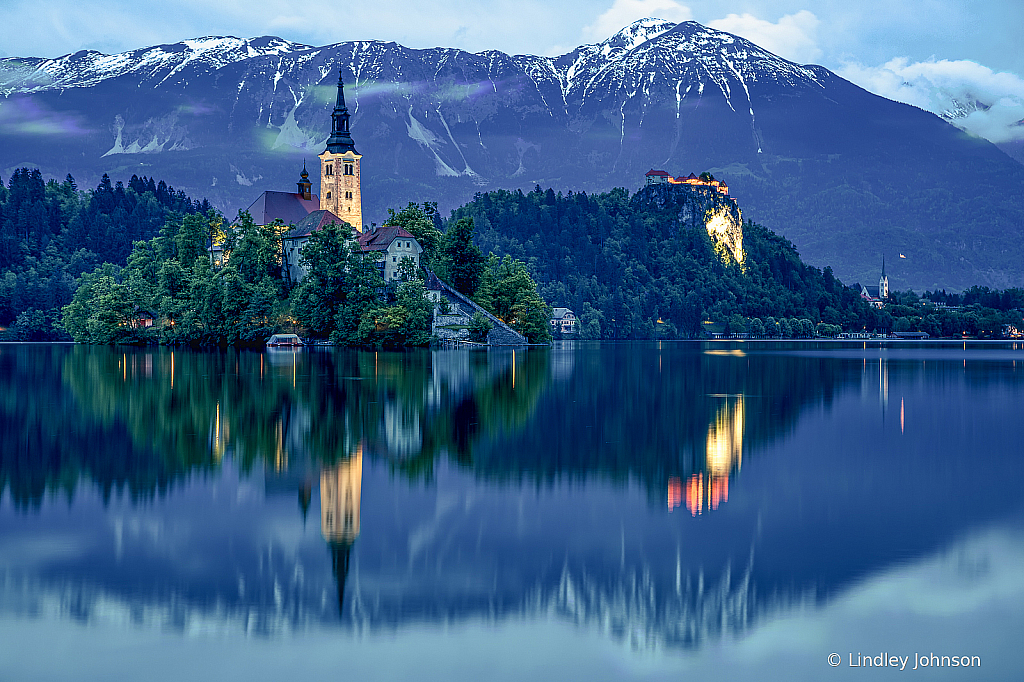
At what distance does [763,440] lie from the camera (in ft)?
113

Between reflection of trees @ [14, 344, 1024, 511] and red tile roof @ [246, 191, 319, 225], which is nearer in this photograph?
reflection of trees @ [14, 344, 1024, 511]

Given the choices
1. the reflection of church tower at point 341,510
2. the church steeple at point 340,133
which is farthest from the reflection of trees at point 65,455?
the church steeple at point 340,133

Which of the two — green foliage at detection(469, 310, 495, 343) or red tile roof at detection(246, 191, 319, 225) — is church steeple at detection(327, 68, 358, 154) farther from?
green foliage at detection(469, 310, 495, 343)

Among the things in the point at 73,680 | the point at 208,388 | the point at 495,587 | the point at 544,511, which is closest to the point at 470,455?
the point at 544,511

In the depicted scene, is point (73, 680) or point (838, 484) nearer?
point (73, 680)

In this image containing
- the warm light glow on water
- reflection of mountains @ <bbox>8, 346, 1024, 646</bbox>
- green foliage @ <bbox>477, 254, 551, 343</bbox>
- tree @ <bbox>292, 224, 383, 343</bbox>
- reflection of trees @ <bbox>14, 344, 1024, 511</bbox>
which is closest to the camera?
reflection of mountains @ <bbox>8, 346, 1024, 646</bbox>

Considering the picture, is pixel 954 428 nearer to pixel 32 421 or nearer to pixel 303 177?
pixel 32 421

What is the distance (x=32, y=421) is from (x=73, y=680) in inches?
1098

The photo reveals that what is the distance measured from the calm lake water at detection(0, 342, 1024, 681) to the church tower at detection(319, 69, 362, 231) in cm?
13476

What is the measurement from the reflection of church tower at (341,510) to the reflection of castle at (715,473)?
6844mm

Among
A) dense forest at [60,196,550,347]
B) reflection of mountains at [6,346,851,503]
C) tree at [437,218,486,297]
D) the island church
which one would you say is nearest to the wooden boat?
dense forest at [60,196,550,347]

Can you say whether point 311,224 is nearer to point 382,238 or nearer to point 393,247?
point 382,238

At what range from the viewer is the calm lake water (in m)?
13.2

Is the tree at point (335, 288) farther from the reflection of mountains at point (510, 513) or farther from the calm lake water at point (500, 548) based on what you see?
the calm lake water at point (500, 548)
